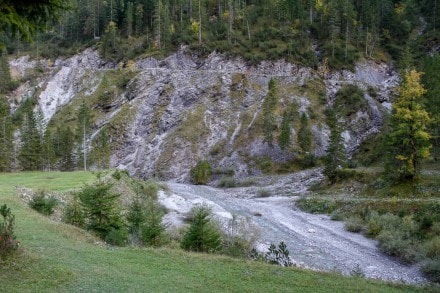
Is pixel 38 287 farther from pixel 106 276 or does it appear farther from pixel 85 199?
pixel 85 199

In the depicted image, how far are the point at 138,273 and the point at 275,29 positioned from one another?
289 feet

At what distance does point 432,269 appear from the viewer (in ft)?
60.9

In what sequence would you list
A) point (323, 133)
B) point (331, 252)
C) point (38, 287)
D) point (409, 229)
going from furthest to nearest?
point (323, 133)
point (409, 229)
point (331, 252)
point (38, 287)

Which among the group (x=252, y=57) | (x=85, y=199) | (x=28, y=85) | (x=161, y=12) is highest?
(x=161, y=12)

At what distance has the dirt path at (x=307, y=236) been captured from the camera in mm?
20234

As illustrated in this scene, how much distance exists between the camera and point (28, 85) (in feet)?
286

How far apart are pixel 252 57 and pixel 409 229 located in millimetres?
65188

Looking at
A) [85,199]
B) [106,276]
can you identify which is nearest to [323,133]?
[85,199]

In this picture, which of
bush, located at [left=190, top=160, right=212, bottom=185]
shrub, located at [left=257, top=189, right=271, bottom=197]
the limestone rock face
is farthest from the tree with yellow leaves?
bush, located at [left=190, top=160, right=212, bottom=185]

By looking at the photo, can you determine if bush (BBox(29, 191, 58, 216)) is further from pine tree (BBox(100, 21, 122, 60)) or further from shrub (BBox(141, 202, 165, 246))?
pine tree (BBox(100, 21, 122, 60))

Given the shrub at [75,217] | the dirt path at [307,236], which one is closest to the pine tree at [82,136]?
the dirt path at [307,236]

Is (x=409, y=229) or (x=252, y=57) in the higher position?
(x=252, y=57)

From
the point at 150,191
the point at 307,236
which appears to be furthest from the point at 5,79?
the point at 307,236

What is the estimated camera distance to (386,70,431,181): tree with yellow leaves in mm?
33344
